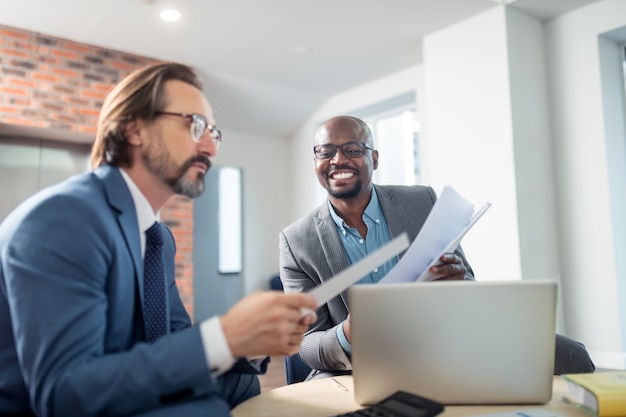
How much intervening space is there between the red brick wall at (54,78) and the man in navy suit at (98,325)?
3.91 meters

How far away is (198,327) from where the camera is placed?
87 cm

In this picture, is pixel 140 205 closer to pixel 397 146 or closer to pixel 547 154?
pixel 547 154

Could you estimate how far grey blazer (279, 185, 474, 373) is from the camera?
68.0 inches

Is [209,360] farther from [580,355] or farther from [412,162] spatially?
[412,162]

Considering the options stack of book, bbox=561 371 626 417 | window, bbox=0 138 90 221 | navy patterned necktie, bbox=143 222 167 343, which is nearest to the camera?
stack of book, bbox=561 371 626 417

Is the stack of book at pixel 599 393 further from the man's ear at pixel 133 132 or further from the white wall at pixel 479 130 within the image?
the white wall at pixel 479 130

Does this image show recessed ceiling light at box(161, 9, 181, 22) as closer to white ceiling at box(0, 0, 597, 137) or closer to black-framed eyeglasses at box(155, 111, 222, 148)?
white ceiling at box(0, 0, 597, 137)

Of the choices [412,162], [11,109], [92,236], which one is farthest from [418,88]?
[92,236]

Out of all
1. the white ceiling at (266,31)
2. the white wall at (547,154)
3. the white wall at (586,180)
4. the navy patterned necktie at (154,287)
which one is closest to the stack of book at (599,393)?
the navy patterned necktie at (154,287)

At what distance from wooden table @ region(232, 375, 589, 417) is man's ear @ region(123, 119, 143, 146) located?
62 cm

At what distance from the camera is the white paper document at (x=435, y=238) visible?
1133mm

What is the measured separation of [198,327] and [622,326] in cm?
385

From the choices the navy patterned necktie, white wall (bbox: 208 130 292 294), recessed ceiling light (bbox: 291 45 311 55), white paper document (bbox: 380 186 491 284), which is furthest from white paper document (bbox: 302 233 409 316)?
white wall (bbox: 208 130 292 294)

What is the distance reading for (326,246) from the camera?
6.04 ft
